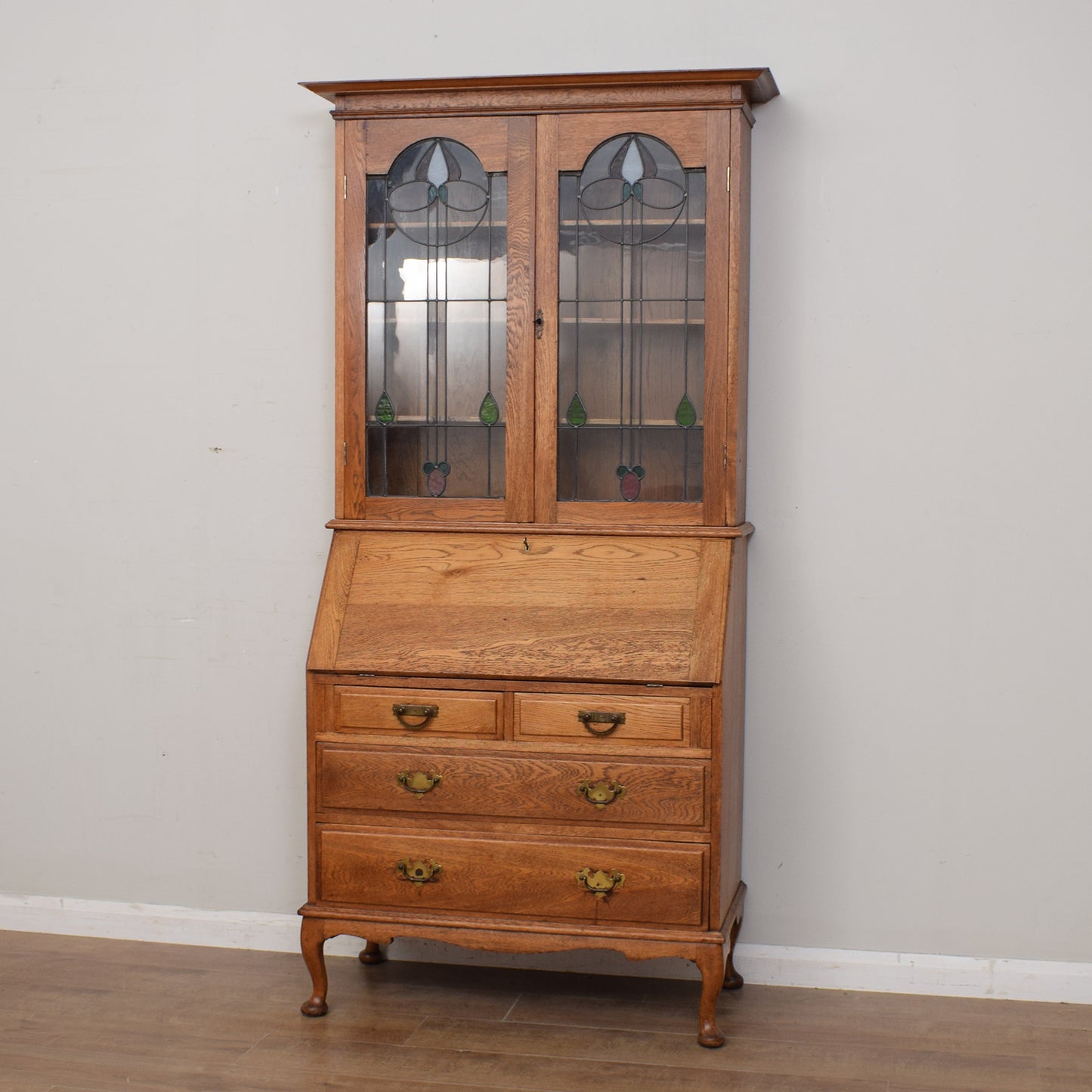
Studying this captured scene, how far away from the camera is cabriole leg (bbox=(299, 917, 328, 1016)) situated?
114 inches

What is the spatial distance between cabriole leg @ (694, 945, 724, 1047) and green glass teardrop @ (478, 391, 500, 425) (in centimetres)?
121

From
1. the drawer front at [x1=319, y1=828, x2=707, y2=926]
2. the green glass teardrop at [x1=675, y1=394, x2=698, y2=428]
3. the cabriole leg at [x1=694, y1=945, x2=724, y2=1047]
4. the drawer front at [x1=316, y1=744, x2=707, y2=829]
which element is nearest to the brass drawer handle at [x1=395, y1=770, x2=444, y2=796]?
the drawer front at [x1=316, y1=744, x2=707, y2=829]

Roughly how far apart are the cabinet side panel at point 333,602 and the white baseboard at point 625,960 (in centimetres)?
83

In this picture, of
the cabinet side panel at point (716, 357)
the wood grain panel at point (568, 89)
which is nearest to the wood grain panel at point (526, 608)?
the cabinet side panel at point (716, 357)

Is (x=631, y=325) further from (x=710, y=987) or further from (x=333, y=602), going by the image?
(x=710, y=987)

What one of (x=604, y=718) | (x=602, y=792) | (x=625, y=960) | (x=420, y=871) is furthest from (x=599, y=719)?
(x=625, y=960)

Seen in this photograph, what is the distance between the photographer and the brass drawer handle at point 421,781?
2.82m

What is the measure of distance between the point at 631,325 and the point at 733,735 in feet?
3.04

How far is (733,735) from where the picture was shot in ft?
9.55

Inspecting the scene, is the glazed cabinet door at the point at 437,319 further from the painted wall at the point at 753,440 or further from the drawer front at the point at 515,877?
the drawer front at the point at 515,877

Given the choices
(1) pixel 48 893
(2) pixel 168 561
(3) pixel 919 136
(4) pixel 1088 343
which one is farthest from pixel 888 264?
(1) pixel 48 893

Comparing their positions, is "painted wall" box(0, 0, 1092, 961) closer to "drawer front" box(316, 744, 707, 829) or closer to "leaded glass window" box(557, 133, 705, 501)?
"leaded glass window" box(557, 133, 705, 501)

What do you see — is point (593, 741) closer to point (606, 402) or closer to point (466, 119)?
point (606, 402)

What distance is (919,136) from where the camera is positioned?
9.64ft
